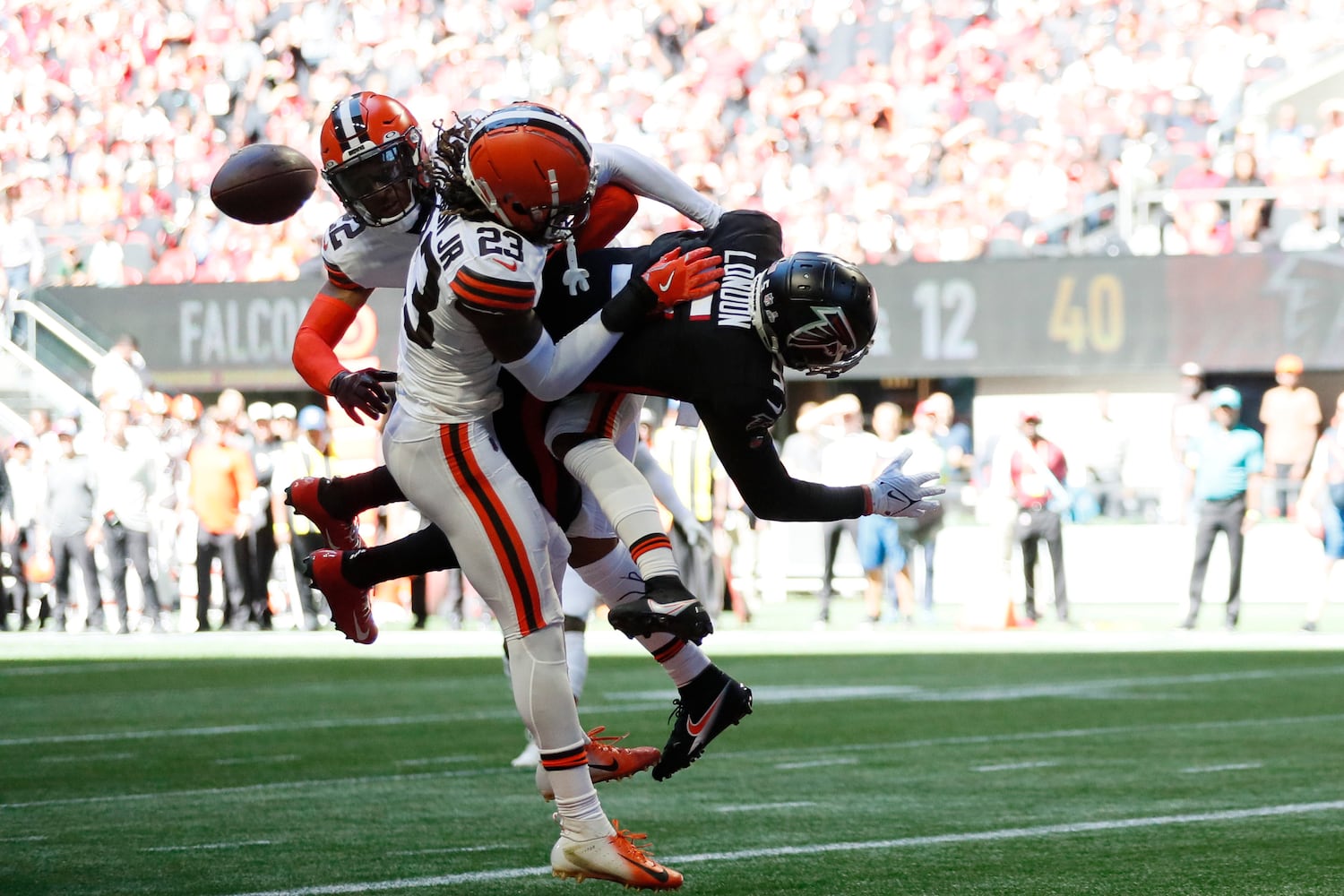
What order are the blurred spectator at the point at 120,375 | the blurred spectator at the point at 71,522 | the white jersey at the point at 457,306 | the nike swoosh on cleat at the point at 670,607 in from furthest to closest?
the blurred spectator at the point at 120,375, the blurred spectator at the point at 71,522, the nike swoosh on cleat at the point at 670,607, the white jersey at the point at 457,306

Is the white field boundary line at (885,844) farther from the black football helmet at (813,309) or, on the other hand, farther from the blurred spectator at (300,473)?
the blurred spectator at (300,473)

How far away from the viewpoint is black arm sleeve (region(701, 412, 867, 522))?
4.68 meters

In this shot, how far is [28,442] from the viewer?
53.7 ft

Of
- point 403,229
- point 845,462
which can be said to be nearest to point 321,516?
point 403,229

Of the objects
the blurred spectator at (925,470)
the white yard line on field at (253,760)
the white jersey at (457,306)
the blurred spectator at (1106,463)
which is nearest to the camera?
the white jersey at (457,306)

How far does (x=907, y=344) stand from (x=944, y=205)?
4.85ft

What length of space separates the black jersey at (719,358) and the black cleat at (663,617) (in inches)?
15.6

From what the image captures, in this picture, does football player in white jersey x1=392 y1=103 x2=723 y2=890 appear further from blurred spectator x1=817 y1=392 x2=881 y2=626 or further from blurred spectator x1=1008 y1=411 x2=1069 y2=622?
blurred spectator x1=1008 y1=411 x2=1069 y2=622

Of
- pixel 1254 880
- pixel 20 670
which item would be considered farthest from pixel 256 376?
pixel 1254 880

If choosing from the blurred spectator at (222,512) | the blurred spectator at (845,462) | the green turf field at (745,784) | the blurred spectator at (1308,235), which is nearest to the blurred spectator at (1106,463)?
the blurred spectator at (1308,235)

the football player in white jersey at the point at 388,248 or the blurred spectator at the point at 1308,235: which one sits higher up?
the blurred spectator at the point at 1308,235

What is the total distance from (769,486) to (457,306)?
2.90 ft

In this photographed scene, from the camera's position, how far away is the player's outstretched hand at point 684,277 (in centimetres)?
455

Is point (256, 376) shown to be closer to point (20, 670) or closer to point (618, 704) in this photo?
point (20, 670)
